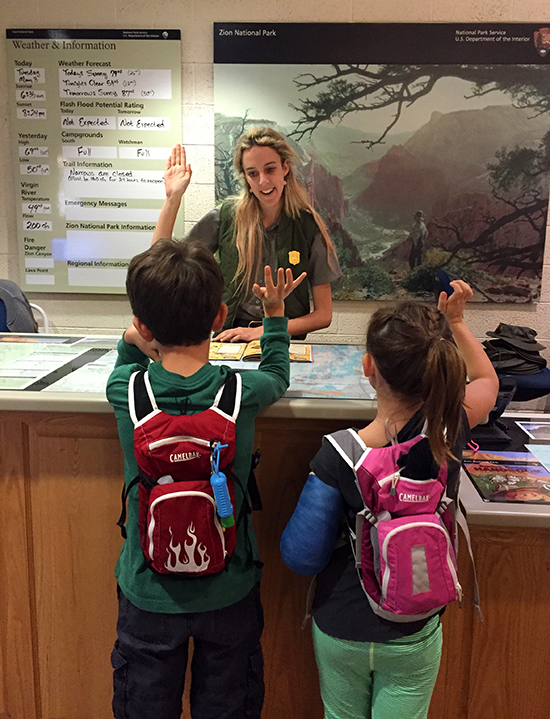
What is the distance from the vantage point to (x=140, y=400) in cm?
104

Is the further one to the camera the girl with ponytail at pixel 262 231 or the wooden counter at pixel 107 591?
the girl with ponytail at pixel 262 231

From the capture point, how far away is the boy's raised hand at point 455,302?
3.64ft

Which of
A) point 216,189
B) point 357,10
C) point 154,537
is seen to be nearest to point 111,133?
point 216,189

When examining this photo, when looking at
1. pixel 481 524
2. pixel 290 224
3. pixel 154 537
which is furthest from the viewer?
pixel 290 224

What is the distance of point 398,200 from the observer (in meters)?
3.36

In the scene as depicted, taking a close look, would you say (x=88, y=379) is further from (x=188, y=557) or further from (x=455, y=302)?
(x=455, y=302)

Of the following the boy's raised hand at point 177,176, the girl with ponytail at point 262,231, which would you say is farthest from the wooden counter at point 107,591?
the girl with ponytail at point 262,231

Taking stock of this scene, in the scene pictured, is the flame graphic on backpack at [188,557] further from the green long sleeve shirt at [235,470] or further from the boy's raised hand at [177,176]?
the boy's raised hand at [177,176]

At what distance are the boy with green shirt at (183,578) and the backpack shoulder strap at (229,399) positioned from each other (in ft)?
0.04

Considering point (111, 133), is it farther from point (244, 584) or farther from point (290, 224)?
point (244, 584)

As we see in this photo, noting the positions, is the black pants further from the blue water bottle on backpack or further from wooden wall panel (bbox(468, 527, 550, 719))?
wooden wall panel (bbox(468, 527, 550, 719))

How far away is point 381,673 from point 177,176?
4.07 ft

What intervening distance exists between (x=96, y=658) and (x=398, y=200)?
9.00ft

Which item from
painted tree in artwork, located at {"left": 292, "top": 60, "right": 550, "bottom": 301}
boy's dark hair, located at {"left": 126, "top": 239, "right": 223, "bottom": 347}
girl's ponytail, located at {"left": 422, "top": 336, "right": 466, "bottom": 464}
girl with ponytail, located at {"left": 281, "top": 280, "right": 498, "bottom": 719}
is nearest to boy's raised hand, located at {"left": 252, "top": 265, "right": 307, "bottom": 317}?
boy's dark hair, located at {"left": 126, "top": 239, "right": 223, "bottom": 347}
